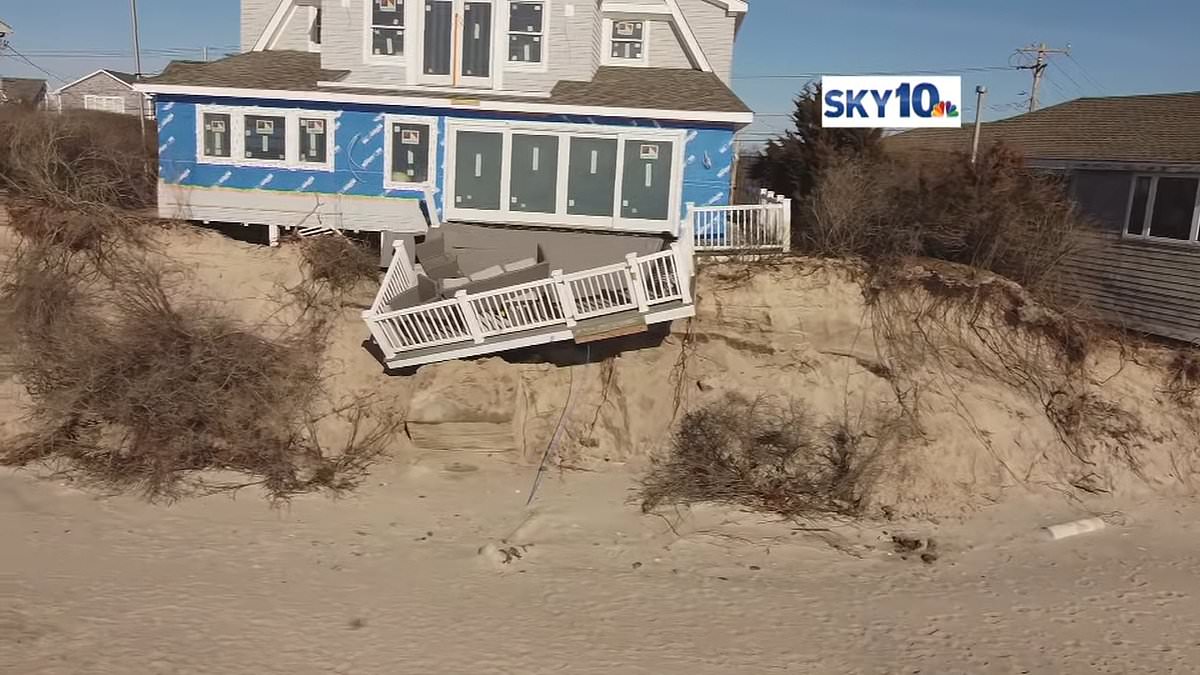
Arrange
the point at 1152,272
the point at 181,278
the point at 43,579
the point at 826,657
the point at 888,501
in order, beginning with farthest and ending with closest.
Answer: the point at 181,278 → the point at 1152,272 → the point at 888,501 → the point at 43,579 → the point at 826,657

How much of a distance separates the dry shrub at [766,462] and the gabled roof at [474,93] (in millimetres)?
5735

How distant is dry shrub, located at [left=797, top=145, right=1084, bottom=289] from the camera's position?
16.6 meters

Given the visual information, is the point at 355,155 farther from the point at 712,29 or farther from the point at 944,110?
the point at 944,110

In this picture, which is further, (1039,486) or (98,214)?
(98,214)

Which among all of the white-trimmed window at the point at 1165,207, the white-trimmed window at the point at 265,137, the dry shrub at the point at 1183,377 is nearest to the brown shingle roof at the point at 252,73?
the white-trimmed window at the point at 265,137

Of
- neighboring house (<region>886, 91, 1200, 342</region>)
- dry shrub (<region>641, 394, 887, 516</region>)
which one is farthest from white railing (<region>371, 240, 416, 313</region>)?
neighboring house (<region>886, 91, 1200, 342</region>)

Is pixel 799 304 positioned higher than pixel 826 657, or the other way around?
pixel 799 304

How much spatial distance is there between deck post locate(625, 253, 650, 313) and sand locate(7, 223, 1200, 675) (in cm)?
250

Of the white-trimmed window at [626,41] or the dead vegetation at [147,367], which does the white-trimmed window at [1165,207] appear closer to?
the white-trimmed window at [626,41]

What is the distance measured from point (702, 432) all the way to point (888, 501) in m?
3.16

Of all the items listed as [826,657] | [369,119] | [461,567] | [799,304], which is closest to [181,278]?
[369,119]

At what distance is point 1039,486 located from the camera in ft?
48.3

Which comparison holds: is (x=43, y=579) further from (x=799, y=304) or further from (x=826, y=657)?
(x=799, y=304)

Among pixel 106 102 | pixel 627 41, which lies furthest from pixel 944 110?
pixel 106 102
